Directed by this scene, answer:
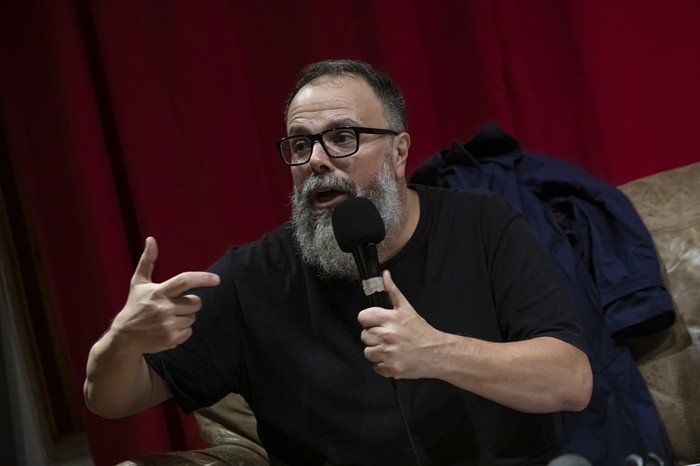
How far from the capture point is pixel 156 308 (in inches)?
58.8

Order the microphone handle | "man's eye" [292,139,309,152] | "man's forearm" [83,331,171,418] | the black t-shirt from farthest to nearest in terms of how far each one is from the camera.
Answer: "man's eye" [292,139,309,152]
the black t-shirt
"man's forearm" [83,331,171,418]
the microphone handle

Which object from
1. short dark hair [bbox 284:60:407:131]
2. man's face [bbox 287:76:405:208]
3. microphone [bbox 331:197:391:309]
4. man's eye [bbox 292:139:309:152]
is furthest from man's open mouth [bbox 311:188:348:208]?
microphone [bbox 331:197:391:309]

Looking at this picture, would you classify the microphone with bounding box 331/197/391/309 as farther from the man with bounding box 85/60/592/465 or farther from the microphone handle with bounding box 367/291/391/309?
the man with bounding box 85/60/592/465

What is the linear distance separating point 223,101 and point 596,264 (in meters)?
1.24

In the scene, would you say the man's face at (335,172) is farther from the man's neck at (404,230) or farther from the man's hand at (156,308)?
the man's hand at (156,308)

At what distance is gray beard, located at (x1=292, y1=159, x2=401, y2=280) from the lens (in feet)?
5.77

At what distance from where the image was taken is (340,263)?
1.78m

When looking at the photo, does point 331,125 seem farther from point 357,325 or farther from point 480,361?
point 480,361

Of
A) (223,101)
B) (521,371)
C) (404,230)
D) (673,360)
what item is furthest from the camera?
(223,101)

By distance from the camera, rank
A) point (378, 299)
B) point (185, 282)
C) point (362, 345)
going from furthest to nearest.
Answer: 1. point (362, 345)
2. point (185, 282)
3. point (378, 299)

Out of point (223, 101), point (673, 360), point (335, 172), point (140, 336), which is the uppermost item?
point (223, 101)

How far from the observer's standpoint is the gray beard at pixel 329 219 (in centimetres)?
176

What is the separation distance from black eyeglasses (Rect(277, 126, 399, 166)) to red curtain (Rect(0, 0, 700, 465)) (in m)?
0.90

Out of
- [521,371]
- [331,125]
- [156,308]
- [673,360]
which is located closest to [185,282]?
[156,308]
